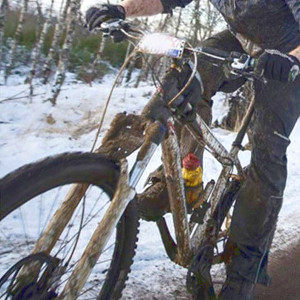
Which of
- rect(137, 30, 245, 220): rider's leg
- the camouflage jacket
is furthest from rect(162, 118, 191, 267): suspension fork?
the camouflage jacket

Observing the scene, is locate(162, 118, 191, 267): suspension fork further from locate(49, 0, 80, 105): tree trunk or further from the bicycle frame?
locate(49, 0, 80, 105): tree trunk

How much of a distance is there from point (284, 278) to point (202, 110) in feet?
Answer: 4.68

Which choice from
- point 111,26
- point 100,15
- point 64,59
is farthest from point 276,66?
point 64,59

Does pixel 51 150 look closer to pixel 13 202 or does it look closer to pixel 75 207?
pixel 75 207

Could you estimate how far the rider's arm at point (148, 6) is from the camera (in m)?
2.61

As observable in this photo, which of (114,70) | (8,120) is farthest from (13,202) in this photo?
(114,70)

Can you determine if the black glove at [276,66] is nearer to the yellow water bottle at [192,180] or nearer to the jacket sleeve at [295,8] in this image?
the jacket sleeve at [295,8]

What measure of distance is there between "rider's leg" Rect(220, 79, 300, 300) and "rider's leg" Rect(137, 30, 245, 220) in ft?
0.99

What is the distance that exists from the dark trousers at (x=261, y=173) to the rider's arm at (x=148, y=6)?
417 mm

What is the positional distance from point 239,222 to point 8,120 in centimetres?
595

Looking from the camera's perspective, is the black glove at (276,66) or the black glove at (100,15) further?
the black glove at (100,15)

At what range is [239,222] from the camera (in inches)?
110

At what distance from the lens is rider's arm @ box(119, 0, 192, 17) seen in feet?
8.55

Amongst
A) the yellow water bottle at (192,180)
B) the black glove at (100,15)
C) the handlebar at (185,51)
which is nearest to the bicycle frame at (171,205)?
the yellow water bottle at (192,180)
